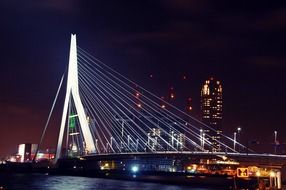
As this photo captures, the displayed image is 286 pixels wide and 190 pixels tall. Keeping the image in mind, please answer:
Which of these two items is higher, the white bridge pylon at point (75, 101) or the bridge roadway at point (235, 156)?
the white bridge pylon at point (75, 101)

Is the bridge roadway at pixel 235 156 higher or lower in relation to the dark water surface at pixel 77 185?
higher

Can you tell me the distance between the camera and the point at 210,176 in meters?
79.9

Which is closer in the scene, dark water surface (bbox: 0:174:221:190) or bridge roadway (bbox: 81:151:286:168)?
dark water surface (bbox: 0:174:221:190)

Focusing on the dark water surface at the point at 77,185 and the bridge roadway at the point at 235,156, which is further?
the bridge roadway at the point at 235,156

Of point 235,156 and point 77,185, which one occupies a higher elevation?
point 235,156

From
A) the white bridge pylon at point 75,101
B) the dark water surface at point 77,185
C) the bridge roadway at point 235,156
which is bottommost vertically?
the dark water surface at point 77,185

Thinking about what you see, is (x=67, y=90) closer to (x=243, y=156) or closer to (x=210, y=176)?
(x=243, y=156)

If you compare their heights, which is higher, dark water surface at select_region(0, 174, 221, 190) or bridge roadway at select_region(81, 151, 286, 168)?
bridge roadway at select_region(81, 151, 286, 168)

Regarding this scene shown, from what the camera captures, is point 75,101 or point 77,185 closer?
point 77,185

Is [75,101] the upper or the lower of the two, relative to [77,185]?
upper

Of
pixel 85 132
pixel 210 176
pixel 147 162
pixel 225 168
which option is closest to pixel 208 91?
pixel 147 162

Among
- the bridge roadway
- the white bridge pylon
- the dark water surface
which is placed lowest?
the dark water surface

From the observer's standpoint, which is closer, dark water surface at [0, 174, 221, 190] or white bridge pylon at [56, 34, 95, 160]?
dark water surface at [0, 174, 221, 190]

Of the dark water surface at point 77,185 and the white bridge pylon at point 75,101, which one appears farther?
the white bridge pylon at point 75,101
